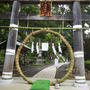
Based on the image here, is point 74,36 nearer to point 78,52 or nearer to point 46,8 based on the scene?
point 78,52

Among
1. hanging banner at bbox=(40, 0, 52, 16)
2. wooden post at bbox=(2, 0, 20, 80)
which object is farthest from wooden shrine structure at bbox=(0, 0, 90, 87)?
hanging banner at bbox=(40, 0, 52, 16)

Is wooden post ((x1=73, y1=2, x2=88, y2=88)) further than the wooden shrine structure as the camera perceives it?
No

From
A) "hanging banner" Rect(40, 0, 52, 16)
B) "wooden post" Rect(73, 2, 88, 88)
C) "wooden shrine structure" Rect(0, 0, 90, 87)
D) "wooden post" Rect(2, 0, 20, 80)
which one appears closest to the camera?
"wooden post" Rect(73, 2, 88, 88)

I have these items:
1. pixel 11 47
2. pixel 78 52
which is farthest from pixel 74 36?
pixel 11 47

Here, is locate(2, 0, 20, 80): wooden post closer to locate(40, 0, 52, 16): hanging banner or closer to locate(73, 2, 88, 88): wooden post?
locate(40, 0, 52, 16): hanging banner

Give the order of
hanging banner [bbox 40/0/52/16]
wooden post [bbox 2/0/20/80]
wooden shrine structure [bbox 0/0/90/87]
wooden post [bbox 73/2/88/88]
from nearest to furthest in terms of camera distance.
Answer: wooden post [bbox 73/2/88/88] < wooden shrine structure [bbox 0/0/90/87] < wooden post [bbox 2/0/20/80] < hanging banner [bbox 40/0/52/16]

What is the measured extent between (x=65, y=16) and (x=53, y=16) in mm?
654

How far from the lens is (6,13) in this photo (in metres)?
5.90

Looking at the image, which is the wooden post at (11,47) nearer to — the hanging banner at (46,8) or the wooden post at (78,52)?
the hanging banner at (46,8)

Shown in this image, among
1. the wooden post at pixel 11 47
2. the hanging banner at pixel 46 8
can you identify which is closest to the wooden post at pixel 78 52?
the hanging banner at pixel 46 8

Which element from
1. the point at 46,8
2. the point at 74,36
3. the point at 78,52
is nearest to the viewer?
the point at 78,52

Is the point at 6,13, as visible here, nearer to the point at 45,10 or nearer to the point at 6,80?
the point at 45,10

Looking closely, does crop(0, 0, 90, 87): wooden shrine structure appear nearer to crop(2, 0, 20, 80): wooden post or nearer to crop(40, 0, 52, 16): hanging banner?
crop(2, 0, 20, 80): wooden post

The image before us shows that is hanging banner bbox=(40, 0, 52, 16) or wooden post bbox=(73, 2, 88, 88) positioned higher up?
hanging banner bbox=(40, 0, 52, 16)
